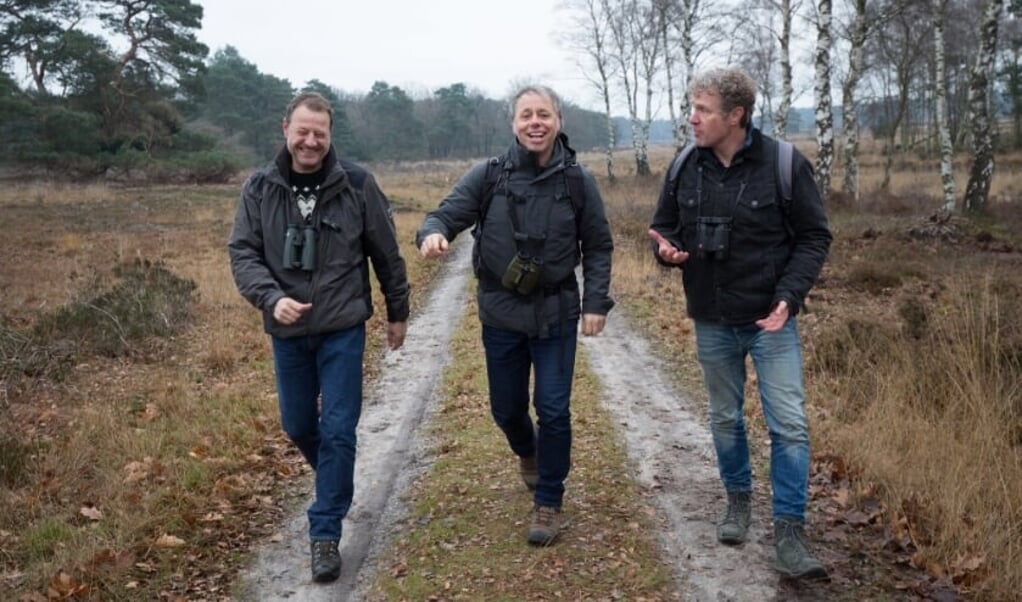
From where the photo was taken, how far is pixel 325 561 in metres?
3.90

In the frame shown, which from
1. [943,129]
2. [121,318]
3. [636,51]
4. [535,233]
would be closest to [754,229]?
[535,233]

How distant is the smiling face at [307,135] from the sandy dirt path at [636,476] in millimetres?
2078

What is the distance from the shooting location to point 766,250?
3.69 meters

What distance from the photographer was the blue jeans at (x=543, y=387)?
13.0 ft

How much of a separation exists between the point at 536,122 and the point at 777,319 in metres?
1.44

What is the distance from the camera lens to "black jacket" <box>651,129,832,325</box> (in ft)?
11.9

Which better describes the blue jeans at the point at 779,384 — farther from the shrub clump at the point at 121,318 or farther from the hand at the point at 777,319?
the shrub clump at the point at 121,318

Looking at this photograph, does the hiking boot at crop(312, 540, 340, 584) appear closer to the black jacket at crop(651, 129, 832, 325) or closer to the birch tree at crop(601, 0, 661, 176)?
the black jacket at crop(651, 129, 832, 325)

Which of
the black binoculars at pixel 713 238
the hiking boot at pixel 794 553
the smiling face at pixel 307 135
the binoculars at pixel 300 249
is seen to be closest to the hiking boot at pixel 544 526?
the hiking boot at pixel 794 553

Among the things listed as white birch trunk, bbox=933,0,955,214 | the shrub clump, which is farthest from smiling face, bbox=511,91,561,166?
white birch trunk, bbox=933,0,955,214

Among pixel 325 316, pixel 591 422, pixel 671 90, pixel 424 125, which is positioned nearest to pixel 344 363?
pixel 325 316

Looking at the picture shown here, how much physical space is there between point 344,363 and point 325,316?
259mm

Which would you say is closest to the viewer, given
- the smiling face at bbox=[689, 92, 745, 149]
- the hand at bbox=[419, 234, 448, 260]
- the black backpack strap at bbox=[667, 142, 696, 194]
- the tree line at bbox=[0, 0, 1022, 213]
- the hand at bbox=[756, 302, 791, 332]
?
the hand at bbox=[756, 302, 791, 332]

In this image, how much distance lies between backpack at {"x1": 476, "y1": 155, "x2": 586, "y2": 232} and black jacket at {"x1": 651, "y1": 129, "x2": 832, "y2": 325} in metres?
0.50
